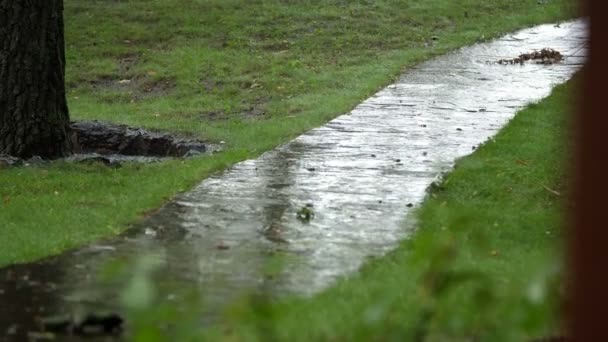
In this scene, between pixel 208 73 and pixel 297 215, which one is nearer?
pixel 297 215

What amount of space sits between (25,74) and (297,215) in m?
4.10

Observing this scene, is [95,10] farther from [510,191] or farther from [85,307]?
[85,307]

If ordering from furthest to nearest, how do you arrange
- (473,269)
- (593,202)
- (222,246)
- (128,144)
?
1. (128,144)
2. (222,246)
3. (473,269)
4. (593,202)

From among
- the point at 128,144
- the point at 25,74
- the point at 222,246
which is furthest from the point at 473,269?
the point at 128,144

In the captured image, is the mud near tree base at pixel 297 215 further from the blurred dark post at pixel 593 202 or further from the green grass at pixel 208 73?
the blurred dark post at pixel 593 202

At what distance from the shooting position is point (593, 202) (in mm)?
2664

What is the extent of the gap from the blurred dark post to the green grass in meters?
5.16

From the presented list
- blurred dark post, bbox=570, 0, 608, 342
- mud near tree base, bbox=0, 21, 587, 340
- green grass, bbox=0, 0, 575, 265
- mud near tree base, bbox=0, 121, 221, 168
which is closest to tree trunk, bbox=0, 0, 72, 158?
mud near tree base, bbox=0, 121, 221, 168

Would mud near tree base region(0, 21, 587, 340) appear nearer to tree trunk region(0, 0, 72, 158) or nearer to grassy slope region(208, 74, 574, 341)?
grassy slope region(208, 74, 574, 341)

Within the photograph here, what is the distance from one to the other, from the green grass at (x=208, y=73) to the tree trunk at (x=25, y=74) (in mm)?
671

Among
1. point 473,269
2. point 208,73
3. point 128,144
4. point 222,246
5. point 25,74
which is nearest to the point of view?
point 473,269

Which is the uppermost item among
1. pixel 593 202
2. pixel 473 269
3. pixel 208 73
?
pixel 593 202

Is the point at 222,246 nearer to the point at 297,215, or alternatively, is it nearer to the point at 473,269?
the point at 297,215

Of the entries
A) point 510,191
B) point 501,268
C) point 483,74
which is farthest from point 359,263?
point 483,74
